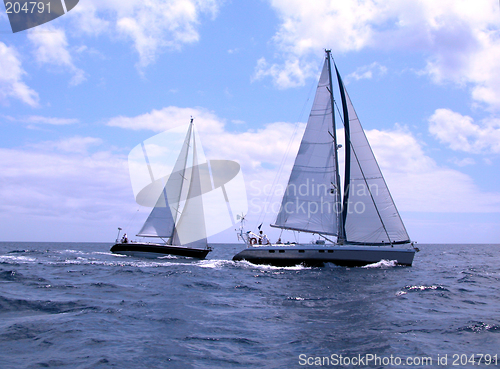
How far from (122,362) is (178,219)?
27011mm

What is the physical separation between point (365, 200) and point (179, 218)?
1771cm

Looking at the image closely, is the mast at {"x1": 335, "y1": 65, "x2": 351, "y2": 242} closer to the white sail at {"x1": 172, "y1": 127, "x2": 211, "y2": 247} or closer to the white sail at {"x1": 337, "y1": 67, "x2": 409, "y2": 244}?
the white sail at {"x1": 337, "y1": 67, "x2": 409, "y2": 244}

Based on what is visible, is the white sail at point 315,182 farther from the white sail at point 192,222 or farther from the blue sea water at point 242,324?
the white sail at point 192,222

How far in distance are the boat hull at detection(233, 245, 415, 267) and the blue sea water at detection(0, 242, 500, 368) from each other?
18.5 feet

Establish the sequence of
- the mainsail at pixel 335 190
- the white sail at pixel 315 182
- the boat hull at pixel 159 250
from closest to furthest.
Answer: the mainsail at pixel 335 190, the white sail at pixel 315 182, the boat hull at pixel 159 250

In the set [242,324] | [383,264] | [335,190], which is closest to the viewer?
[242,324]

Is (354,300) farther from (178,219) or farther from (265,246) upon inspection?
(178,219)

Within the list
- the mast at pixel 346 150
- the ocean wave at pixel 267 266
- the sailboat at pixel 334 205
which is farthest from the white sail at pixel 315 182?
the ocean wave at pixel 267 266

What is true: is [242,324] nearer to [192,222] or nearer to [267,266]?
[267,266]

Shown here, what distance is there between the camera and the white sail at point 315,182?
23453 mm

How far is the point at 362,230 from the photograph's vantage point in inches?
891

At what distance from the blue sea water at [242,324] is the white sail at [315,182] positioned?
8.03 meters

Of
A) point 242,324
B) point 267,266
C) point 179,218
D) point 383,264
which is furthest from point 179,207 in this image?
point 242,324

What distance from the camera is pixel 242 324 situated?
8953 mm
